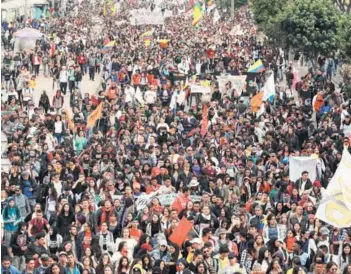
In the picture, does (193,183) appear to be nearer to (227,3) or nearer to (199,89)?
(199,89)

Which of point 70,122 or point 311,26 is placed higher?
point 70,122

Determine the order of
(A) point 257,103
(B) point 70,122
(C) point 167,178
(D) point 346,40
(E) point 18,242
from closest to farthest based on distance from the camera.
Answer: (E) point 18,242 < (C) point 167,178 < (B) point 70,122 < (A) point 257,103 < (D) point 346,40

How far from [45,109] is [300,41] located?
12187 millimetres

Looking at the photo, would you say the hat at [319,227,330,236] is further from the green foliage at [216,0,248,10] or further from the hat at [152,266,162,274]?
the green foliage at [216,0,248,10]

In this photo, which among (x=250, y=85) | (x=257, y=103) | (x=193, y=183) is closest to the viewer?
(x=193, y=183)

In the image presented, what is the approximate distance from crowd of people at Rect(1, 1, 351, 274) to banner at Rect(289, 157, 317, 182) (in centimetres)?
11

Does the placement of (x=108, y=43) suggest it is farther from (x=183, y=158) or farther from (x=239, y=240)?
(x=239, y=240)

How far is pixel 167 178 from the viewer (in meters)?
19.7

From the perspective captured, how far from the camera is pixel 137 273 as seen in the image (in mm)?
14547

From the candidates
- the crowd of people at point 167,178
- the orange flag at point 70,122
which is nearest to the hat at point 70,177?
the crowd of people at point 167,178

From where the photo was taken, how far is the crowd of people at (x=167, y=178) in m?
15.4

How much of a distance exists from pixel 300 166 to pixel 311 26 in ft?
62.7

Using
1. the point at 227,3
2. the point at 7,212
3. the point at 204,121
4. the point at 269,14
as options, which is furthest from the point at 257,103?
the point at 227,3

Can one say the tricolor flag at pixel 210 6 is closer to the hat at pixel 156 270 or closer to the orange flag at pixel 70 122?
the orange flag at pixel 70 122
